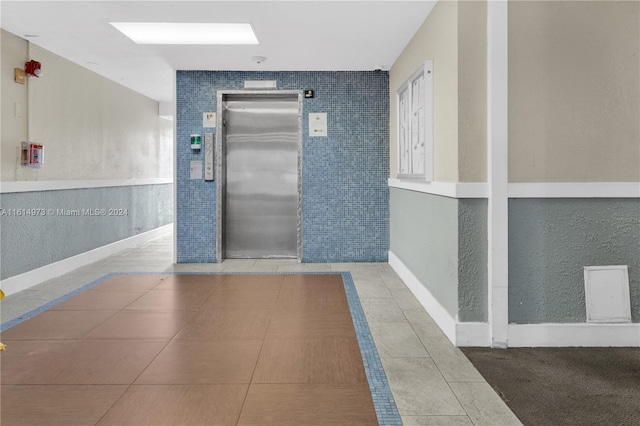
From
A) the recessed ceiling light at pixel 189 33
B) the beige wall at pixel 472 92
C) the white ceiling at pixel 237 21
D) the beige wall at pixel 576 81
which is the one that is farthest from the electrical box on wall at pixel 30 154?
the beige wall at pixel 576 81

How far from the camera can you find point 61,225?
5.48 m

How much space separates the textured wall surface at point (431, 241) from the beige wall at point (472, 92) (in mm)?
281

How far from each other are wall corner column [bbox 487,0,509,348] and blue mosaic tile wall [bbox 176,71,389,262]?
3.07 meters

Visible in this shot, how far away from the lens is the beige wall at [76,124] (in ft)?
15.4

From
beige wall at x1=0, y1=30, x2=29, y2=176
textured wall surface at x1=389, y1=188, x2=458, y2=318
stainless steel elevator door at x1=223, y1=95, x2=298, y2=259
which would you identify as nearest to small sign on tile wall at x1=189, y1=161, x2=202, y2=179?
stainless steel elevator door at x1=223, y1=95, x2=298, y2=259

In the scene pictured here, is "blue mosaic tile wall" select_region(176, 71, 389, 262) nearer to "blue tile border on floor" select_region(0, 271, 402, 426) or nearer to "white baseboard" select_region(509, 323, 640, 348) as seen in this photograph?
"blue tile border on floor" select_region(0, 271, 402, 426)

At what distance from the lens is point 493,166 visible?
306cm

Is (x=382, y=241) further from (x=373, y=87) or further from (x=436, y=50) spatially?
(x=436, y=50)

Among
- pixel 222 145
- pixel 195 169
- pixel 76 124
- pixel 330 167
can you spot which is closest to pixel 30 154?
pixel 76 124

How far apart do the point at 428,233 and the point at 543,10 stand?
1.85 m

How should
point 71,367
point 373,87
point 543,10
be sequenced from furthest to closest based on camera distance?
point 373,87 < point 543,10 < point 71,367

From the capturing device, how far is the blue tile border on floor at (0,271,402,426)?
2.24 metres

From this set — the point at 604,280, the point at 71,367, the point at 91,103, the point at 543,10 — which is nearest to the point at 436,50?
the point at 543,10

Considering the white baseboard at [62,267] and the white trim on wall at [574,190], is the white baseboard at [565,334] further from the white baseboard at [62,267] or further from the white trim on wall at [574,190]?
the white baseboard at [62,267]
